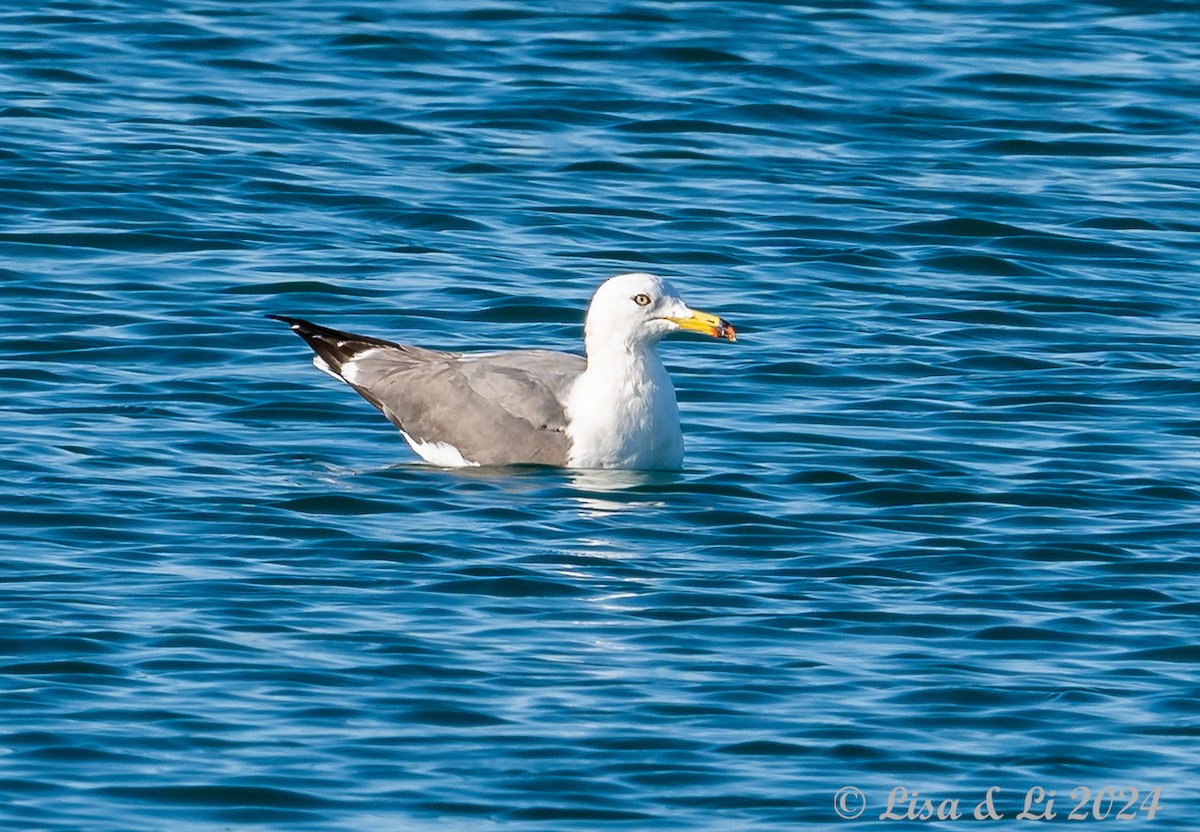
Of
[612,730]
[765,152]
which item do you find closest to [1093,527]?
[612,730]

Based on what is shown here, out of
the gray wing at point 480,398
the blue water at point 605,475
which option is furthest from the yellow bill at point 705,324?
the blue water at point 605,475

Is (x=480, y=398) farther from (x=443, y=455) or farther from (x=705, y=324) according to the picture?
(x=705, y=324)

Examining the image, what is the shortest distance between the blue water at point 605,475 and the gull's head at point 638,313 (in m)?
0.77

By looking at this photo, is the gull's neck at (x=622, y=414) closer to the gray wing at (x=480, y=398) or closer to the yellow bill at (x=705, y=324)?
the gray wing at (x=480, y=398)

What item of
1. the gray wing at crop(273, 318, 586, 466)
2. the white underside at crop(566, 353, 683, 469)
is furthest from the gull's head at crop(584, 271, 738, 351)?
the gray wing at crop(273, 318, 586, 466)

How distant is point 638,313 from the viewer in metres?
14.2

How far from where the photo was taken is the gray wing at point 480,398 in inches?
556

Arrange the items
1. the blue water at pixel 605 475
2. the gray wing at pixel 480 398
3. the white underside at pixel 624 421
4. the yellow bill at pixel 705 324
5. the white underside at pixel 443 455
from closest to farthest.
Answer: the blue water at pixel 605 475, the yellow bill at pixel 705 324, the white underside at pixel 624 421, the gray wing at pixel 480 398, the white underside at pixel 443 455

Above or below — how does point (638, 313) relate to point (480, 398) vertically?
above

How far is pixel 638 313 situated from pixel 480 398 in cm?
92

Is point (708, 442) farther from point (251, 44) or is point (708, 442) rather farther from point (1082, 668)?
point (251, 44)

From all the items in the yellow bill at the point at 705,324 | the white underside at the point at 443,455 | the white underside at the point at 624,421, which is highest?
the yellow bill at the point at 705,324

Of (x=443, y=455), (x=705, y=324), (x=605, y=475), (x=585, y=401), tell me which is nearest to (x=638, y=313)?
(x=705, y=324)

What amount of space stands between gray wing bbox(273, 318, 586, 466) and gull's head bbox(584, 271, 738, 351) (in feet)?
1.09
